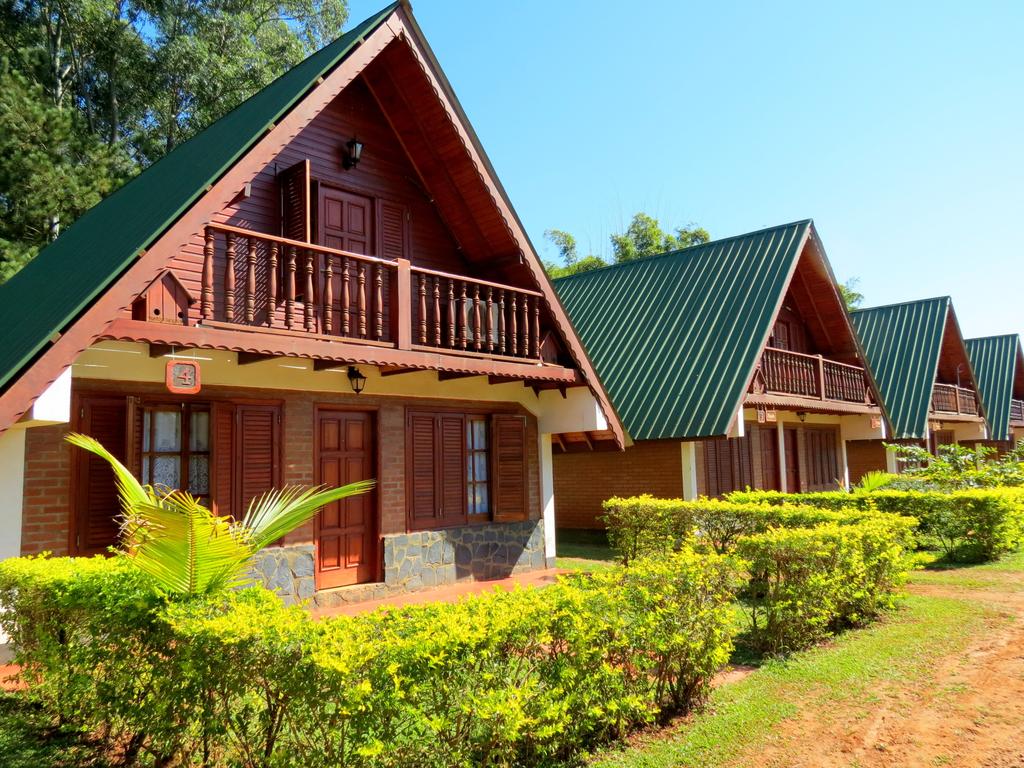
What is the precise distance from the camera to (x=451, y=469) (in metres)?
10.9

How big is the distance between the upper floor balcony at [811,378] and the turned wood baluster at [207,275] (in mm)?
10831

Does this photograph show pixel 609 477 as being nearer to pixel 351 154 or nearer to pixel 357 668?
pixel 351 154

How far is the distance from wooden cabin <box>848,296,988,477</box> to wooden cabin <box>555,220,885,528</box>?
2.23 meters

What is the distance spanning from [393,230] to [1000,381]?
29446mm

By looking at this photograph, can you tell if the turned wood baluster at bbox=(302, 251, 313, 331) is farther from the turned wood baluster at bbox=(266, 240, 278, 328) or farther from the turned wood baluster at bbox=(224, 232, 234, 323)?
the turned wood baluster at bbox=(224, 232, 234, 323)

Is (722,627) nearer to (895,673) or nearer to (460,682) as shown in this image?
(895,673)

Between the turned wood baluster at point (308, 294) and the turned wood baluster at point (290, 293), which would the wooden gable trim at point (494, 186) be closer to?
the turned wood baluster at point (308, 294)

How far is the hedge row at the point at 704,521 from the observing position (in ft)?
30.8

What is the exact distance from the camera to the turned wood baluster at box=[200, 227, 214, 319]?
7.16m

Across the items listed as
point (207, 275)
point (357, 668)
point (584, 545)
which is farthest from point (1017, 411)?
point (357, 668)

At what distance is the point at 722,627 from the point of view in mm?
5566

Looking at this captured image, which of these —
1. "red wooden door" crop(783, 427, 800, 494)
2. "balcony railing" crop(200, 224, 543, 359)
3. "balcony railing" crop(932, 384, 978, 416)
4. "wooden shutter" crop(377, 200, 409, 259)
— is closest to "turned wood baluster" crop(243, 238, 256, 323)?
"balcony railing" crop(200, 224, 543, 359)

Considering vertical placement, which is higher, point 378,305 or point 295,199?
point 295,199

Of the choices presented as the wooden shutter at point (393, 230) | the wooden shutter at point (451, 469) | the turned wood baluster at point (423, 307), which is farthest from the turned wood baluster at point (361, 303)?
the wooden shutter at point (451, 469)
